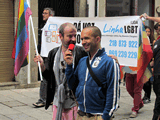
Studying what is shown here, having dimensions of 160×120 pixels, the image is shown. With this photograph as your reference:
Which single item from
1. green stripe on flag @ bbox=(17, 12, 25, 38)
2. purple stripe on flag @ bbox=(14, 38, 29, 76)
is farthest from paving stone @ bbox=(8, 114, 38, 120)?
green stripe on flag @ bbox=(17, 12, 25, 38)

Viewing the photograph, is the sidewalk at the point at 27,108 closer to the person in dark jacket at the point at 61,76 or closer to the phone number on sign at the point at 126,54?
the phone number on sign at the point at 126,54

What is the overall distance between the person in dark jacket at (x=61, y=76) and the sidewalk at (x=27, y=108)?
2419mm

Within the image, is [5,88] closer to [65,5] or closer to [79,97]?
[65,5]

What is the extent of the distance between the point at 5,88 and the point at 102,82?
6.62 meters

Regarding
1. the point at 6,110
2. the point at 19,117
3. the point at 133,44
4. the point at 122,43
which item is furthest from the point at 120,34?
the point at 6,110

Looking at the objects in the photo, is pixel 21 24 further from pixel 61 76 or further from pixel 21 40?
pixel 61 76

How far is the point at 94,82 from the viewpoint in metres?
3.37

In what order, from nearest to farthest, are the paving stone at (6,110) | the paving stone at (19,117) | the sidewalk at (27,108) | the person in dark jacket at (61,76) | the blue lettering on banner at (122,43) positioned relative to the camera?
the person in dark jacket at (61,76)
the paving stone at (19,117)
the blue lettering on banner at (122,43)
the sidewalk at (27,108)
the paving stone at (6,110)

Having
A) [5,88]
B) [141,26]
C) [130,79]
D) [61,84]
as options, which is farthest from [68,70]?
[5,88]

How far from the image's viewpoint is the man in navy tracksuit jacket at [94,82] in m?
3.29

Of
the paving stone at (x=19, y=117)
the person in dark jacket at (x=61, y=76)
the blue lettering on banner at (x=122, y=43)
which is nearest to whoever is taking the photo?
the person in dark jacket at (x=61, y=76)

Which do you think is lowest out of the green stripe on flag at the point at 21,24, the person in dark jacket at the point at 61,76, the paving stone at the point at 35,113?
the paving stone at the point at 35,113

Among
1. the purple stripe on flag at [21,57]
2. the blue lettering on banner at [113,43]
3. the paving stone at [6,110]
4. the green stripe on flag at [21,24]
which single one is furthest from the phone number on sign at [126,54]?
the paving stone at [6,110]

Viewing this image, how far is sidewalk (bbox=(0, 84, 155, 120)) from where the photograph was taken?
6660 mm
